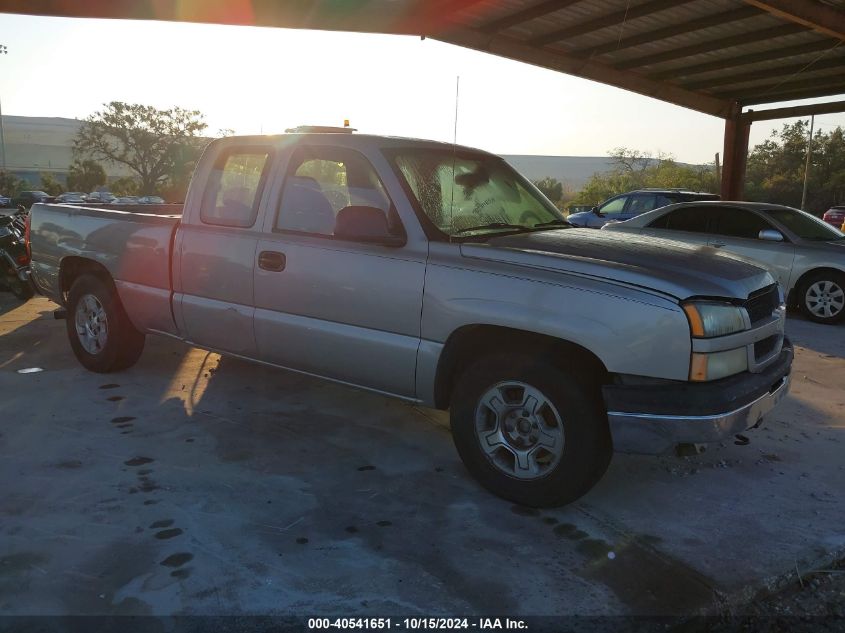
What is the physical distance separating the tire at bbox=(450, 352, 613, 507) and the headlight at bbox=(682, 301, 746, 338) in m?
0.58

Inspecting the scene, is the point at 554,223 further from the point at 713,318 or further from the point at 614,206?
the point at 614,206

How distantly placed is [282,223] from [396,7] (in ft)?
23.6

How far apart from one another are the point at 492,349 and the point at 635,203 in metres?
12.7

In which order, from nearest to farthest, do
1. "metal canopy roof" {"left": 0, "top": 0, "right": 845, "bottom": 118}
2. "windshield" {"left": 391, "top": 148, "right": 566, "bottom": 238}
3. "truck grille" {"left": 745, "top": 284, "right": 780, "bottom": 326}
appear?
"truck grille" {"left": 745, "top": 284, "right": 780, "bottom": 326} < "windshield" {"left": 391, "top": 148, "right": 566, "bottom": 238} < "metal canopy roof" {"left": 0, "top": 0, "right": 845, "bottom": 118}

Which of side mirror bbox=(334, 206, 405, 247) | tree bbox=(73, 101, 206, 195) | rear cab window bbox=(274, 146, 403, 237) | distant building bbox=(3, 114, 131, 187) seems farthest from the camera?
distant building bbox=(3, 114, 131, 187)

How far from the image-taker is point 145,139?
66.0 m

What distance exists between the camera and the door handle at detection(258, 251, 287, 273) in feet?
14.1

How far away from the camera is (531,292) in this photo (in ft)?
11.0

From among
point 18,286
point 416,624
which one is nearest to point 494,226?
point 416,624

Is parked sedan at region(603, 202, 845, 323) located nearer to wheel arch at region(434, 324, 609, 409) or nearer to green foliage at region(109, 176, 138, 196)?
wheel arch at region(434, 324, 609, 409)

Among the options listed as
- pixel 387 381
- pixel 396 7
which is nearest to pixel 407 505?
pixel 387 381

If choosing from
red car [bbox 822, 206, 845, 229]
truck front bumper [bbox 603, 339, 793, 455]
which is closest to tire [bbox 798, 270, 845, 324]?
truck front bumper [bbox 603, 339, 793, 455]

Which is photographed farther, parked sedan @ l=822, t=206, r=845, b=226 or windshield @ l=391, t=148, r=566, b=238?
parked sedan @ l=822, t=206, r=845, b=226

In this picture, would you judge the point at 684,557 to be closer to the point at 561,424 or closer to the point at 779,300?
the point at 561,424
